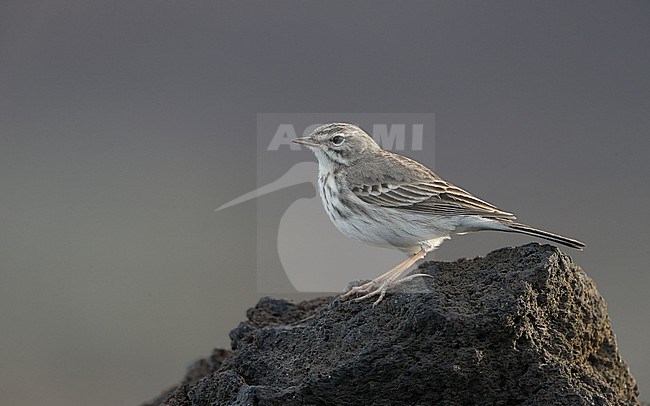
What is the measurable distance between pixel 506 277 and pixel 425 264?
0.59 m

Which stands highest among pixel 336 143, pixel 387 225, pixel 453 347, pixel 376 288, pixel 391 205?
pixel 336 143

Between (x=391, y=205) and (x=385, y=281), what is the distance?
0.52 meters

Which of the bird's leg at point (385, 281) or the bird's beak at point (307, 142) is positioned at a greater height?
the bird's beak at point (307, 142)

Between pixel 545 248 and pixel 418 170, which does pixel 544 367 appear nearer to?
pixel 545 248

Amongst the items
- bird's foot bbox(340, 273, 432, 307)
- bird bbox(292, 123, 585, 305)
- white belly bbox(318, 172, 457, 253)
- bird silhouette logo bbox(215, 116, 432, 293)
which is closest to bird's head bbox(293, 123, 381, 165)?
bird bbox(292, 123, 585, 305)

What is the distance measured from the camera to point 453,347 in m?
4.03

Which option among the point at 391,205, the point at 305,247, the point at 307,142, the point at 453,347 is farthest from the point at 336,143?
the point at 453,347

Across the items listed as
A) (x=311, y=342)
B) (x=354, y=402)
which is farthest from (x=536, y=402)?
(x=311, y=342)

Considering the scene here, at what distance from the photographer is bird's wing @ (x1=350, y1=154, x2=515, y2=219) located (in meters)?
4.78

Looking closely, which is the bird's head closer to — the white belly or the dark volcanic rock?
the white belly

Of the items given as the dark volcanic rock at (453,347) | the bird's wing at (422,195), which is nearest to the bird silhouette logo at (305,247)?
the bird's wing at (422,195)

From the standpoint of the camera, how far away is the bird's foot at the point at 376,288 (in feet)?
14.7

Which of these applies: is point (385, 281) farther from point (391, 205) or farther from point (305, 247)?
point (305, 247)

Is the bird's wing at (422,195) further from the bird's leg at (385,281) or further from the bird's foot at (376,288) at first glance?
the bird's foot at (376,288)
